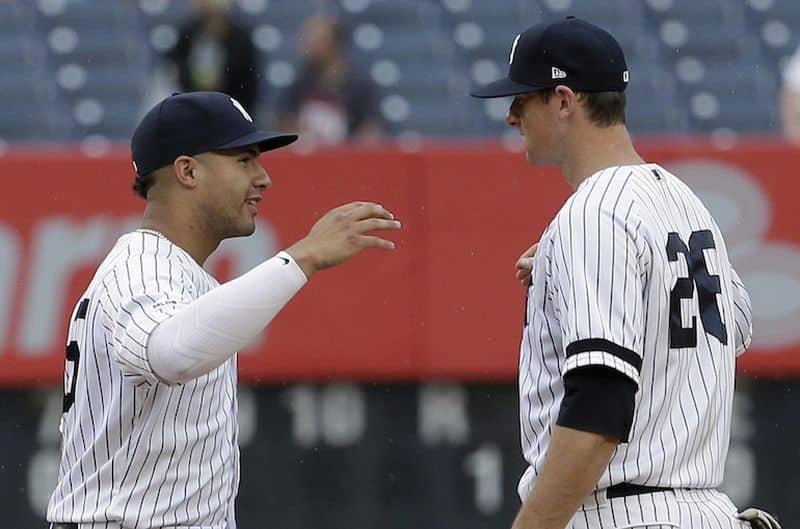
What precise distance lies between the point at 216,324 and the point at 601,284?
87cm

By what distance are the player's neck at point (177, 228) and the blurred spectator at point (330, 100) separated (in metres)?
4.29

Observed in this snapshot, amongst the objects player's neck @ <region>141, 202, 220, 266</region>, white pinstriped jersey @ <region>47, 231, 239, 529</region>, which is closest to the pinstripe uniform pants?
white pinstriped jersey @ <region>47, 231, 239, 529</region>

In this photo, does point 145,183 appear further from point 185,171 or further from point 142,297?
point 142,297

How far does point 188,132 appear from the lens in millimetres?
3797

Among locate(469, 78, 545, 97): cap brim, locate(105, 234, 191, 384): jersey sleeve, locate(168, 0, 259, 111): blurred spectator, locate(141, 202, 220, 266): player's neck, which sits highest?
locate(168, 0, 259, 111): blurred spectator

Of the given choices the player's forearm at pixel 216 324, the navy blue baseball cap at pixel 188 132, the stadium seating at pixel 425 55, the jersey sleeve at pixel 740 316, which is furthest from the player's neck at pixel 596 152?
the stadium seating at pixel 425 55

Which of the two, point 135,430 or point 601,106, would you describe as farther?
point 135,430

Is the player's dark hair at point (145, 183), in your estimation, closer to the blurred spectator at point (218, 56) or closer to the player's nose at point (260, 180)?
the player's nose at point (260, 180)

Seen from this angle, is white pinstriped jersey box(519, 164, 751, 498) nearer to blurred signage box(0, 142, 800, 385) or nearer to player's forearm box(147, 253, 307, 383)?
player's forearm box(147, 253, 307, 383)

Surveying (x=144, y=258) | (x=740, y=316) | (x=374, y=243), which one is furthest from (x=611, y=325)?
(x=144, y=258)

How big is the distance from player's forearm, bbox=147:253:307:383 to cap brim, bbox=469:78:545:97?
593 millimetres

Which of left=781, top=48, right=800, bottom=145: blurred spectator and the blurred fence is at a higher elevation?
left=781, top=48, right=800, bottom=145: blurred spectator

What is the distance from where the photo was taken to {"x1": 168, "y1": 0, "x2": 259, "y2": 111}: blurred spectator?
8.16 meters

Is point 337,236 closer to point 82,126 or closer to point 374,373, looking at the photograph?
point 374,373
